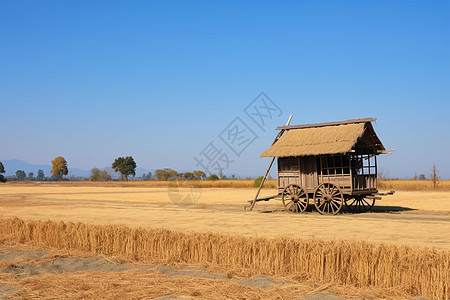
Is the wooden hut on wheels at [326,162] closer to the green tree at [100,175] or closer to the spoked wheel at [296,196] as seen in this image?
the spoked wheel at [296,196]

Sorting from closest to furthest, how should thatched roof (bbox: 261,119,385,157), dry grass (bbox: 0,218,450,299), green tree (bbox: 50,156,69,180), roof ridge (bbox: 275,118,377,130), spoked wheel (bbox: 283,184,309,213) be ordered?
1. dry grass (bbox: 0,218,450,299)
2. thatched roof (bbox: 261,119,385,157)
3. roof ridge (bbox: 275,118,377,130)
4. spoked wheel (bbox: 283,184,309,213)
5. green tree (bbox: 50,156,69,180)

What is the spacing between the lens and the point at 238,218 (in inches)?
806

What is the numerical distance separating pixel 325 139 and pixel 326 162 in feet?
4.53

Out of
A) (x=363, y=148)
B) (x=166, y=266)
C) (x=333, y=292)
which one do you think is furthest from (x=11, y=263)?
(x=363, y=148)

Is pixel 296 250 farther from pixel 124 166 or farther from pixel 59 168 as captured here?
pixel 59 168

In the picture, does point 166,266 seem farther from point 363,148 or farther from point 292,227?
point 363,148

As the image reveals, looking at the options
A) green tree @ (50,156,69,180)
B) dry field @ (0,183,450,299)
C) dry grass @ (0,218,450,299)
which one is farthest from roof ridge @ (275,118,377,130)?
green tree @ (50,156,69,180)

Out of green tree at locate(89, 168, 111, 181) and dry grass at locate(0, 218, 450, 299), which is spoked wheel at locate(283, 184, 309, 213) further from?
green tree at locate(89, 168, 111, 181)

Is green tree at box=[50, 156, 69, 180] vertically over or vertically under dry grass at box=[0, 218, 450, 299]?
over

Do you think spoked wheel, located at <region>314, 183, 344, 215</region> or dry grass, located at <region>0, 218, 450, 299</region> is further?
spoked wheel, located at <region>314, 183, 344, 215</region>

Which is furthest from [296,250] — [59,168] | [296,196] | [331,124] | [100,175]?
[59,168]

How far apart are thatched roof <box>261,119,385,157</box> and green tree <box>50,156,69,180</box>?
149 metres

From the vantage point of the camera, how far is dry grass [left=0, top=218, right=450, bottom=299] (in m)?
7.92

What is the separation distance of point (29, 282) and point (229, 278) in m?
3.81
